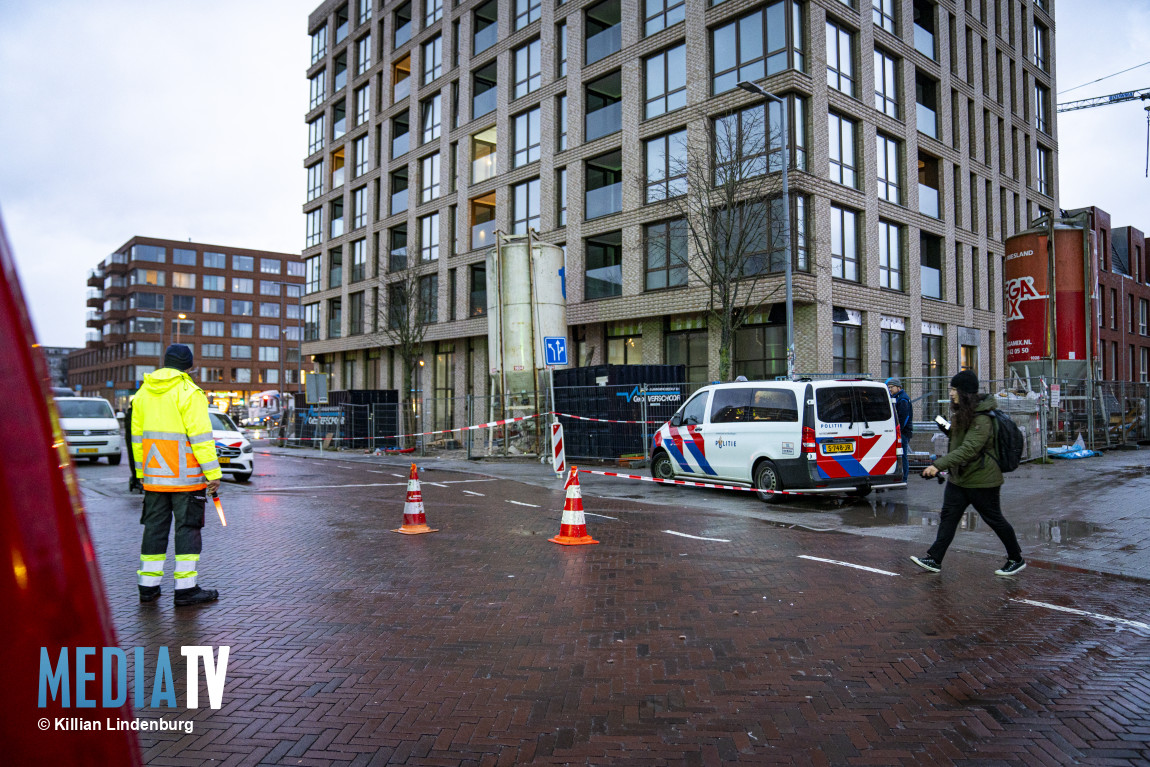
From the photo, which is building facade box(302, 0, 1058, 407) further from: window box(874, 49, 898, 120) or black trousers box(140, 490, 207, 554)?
black trousers box(140, 490, 207, 554)

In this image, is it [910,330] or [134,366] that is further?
[134,366]

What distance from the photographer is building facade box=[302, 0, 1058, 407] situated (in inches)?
891

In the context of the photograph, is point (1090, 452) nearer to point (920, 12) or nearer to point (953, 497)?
point (953, 497)

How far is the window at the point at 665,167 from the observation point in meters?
23.8

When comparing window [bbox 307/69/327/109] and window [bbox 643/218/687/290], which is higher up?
window [bbox 307/69/327/109]

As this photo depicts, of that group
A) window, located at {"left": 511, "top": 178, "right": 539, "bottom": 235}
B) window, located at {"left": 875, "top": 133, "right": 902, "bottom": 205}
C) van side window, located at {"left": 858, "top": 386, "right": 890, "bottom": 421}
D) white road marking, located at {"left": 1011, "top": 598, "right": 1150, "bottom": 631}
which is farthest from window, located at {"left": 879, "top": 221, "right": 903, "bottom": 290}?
white road marking, located at {"left": 1011, "top": 598, "right": 1150, "bottom": 631}

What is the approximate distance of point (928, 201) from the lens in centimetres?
2703

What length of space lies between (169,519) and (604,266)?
22541 mm

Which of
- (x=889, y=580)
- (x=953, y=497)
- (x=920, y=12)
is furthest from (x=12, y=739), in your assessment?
(x=920, y=12)

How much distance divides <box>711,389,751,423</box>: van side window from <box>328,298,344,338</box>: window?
106ft

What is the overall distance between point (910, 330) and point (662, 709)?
79.7 ft

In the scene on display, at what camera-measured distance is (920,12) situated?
27703mm

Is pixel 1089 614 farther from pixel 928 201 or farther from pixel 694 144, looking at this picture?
pixel 928 201

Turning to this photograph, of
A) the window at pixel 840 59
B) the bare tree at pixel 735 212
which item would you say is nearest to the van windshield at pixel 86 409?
the bare tree at pixel 735 212
